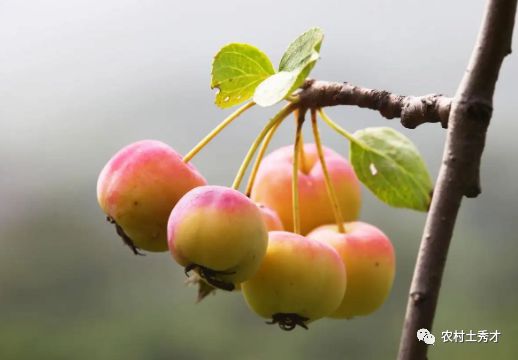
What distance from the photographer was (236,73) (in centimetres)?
66

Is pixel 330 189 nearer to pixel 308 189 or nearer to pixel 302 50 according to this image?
pixel 308 189

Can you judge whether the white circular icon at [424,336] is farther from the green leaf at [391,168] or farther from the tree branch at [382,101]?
the green leaf at [391,168]

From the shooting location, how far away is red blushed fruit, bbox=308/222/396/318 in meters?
0.73

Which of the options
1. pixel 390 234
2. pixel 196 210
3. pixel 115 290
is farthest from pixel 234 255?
pixel 115 290

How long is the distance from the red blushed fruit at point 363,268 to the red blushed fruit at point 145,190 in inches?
5.7

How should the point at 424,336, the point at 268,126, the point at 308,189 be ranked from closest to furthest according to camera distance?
the point at 424,336 → the point at 268,126 → the point at 308,189

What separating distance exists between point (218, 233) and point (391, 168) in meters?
0.24

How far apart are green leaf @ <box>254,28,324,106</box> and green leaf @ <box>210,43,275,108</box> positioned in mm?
41

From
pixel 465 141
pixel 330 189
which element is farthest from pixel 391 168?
pixel 465 141

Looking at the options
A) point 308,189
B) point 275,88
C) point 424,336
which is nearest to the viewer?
point 424,336

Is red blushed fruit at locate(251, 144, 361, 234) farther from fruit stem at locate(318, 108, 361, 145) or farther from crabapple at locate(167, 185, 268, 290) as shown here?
crabapple at locate(167, 185, 268, 290)

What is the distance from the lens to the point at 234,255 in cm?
59

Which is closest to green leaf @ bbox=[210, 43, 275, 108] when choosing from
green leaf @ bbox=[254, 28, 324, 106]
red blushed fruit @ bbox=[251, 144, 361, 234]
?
green leaf @ bbox=[254, 28, 324, 106]

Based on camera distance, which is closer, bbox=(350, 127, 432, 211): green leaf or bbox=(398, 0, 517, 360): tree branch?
bbox=(398, 0, 517, 360): tree branch
